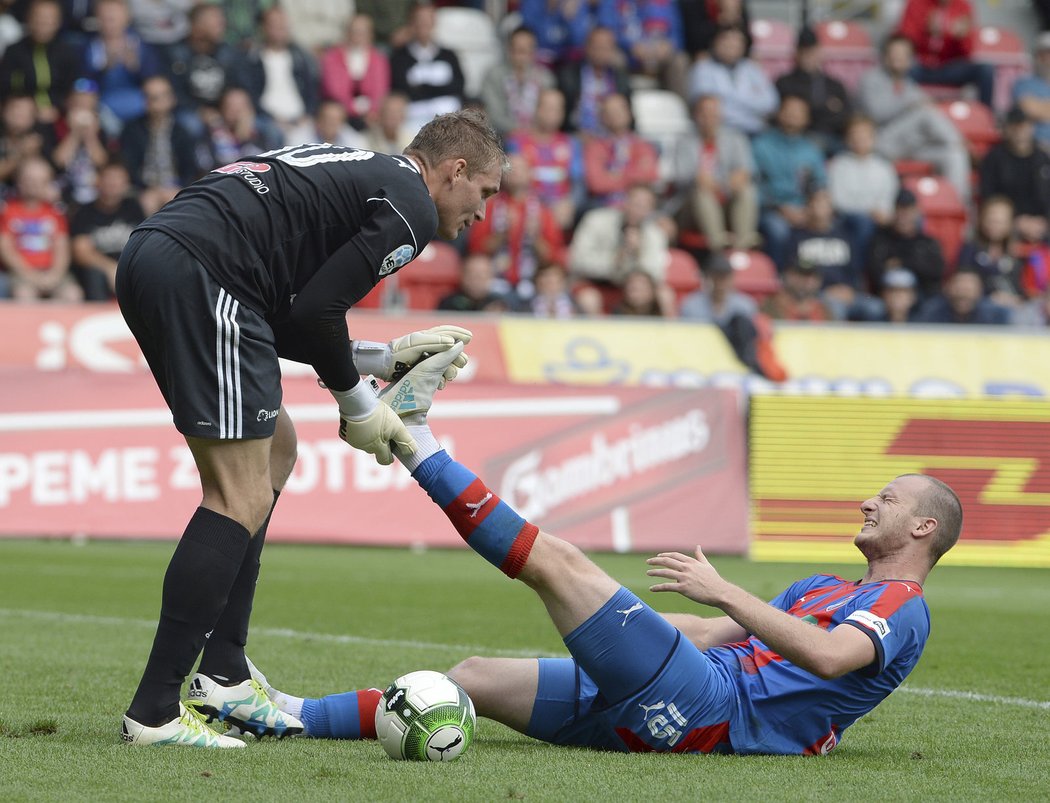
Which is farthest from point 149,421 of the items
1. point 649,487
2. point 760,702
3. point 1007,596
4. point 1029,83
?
point 1029,83

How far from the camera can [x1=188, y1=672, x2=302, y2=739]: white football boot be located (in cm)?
484

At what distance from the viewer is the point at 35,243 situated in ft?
46.4

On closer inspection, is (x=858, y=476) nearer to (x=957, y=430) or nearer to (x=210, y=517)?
(x=957, y=430)

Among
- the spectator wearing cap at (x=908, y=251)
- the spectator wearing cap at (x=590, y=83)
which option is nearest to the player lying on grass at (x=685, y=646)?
the spectator wearing cap at (x=908, y=251)

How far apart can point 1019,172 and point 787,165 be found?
10.2 ft

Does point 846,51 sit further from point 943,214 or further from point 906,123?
point 943,214

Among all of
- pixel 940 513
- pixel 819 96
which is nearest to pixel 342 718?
pixel 940 513

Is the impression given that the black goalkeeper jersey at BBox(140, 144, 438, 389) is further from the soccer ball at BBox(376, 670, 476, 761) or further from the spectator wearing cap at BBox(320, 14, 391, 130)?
the spectator wearing cap at BBox(320, 14, 391, 130)

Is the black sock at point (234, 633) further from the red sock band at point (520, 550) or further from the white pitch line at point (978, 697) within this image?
the white pitch line at point (978, 697)

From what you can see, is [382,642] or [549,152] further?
[549,152]

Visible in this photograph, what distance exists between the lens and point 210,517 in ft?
14.9

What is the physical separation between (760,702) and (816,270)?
12.7m

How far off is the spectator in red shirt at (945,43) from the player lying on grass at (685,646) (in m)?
16.8

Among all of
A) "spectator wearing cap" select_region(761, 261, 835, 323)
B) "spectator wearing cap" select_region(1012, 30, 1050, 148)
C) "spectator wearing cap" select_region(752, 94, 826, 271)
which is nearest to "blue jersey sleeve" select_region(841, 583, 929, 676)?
"spectator wearing cap" select_region(761, 261, 835, 323)
